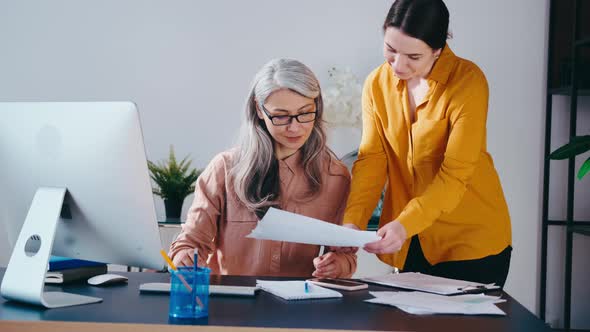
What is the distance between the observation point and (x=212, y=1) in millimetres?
3770

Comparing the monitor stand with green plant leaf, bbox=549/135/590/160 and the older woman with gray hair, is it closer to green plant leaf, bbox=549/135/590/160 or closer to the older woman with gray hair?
the older woman with gray hair

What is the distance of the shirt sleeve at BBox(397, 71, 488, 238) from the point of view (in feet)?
6.54

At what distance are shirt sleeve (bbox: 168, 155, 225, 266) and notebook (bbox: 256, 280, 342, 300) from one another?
0.41 m

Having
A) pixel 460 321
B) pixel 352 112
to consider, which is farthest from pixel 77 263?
pixel 352 112

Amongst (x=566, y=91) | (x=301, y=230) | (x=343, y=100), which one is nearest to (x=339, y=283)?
(x=301, y=230)

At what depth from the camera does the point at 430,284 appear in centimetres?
186

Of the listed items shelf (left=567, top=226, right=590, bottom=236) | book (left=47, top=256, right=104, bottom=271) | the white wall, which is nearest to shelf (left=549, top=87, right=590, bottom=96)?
the white wall

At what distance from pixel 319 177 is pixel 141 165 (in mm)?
862

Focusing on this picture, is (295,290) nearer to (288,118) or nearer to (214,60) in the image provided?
(288,118)

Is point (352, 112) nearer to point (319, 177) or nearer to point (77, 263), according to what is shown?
point (319, 177)

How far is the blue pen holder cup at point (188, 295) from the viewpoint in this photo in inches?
55.7

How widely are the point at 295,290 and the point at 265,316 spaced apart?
0.28 m

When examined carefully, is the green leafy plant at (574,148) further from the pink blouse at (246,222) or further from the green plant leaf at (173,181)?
the green plant leaf at (173,181)

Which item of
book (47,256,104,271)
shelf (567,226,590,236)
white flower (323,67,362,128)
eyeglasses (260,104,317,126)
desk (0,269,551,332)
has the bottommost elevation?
desk (0,269,551,332)
